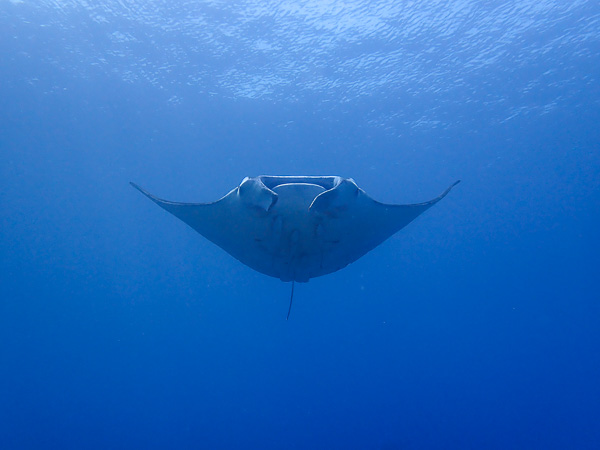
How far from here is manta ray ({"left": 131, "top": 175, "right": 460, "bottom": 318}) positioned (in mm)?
3766

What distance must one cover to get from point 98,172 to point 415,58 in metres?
17.4

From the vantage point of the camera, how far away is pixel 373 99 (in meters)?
16.8

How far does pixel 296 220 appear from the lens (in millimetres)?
4121

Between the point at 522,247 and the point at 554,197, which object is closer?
the point at 554,197

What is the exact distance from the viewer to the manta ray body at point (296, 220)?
377 centimetres

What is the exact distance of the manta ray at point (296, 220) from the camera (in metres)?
3.77

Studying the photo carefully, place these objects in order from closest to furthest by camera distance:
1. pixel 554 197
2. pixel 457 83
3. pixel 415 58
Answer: pixel 415 58 → pixel 457 83 → pixel 554 197

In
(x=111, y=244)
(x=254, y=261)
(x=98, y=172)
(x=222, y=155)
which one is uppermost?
(x=222, y=155)

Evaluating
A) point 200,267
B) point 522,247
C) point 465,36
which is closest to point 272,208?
point 465,36

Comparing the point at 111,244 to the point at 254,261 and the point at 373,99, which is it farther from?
the point at 254,261

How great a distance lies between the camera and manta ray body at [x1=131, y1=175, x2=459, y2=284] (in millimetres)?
3766

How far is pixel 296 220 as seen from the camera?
4121mm

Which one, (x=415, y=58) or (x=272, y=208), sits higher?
(x=415, y=58)

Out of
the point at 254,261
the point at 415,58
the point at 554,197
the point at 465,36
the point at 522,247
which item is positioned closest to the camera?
the point at 254,261
